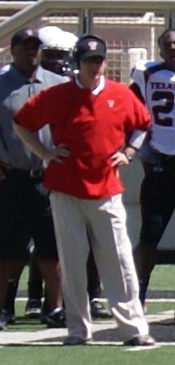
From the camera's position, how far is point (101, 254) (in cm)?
827

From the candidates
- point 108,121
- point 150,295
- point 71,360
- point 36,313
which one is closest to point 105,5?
point 150,295

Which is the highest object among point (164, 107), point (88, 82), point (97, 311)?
point (88, 82)

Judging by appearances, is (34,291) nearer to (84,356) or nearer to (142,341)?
(142,341)

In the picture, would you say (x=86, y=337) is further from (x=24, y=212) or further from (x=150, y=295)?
(x=150, y=295)

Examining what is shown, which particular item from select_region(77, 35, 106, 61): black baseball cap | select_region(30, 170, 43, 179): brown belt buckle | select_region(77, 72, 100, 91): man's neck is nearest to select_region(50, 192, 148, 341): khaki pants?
select_region(77, 72, 100, 91): man's neck

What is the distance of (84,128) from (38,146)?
1.22 ft

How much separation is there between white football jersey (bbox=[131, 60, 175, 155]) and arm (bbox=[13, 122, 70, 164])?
4.03 feet

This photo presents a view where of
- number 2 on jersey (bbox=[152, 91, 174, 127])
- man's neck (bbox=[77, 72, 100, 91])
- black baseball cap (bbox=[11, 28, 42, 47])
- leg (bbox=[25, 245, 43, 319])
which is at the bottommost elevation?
leg (bbox=[25, 245, 43, 319])

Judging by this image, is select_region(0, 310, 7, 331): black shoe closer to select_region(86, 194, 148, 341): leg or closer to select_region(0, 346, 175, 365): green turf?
select_region(0, 346, 175, 365): green turf

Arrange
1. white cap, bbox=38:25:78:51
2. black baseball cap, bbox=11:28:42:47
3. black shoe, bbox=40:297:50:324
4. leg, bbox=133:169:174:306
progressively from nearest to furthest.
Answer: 1. black baseball cap, bbox=11:28:42:47
2. leg, bbox=133:169:174:306
3. black shoe, bbox=40:297:50:324
4. white cap, bbox=38:25:78:51

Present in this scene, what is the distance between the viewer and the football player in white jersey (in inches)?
Answer: 370

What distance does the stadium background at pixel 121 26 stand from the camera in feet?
41.9

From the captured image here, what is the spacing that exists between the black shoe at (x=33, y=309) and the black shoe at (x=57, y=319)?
1.55ft

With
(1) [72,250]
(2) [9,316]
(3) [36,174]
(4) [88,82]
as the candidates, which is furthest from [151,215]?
(4) [88,82]
